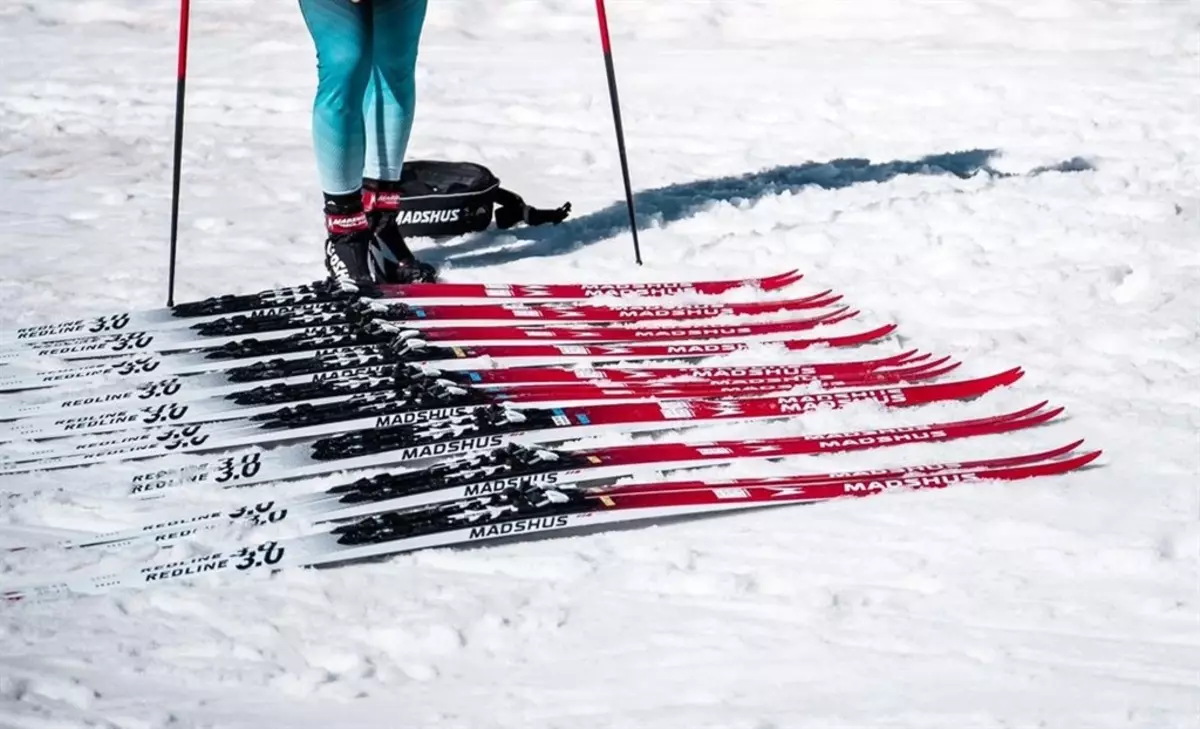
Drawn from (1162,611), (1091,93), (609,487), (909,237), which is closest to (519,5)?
(1091,93)

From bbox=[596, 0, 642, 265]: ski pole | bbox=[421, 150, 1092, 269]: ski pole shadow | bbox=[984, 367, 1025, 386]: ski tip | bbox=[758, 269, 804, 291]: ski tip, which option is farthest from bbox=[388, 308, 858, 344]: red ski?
bbox=[421, 150, 1092, 269]: ski pole shadow

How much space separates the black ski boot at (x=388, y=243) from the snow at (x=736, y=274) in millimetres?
256

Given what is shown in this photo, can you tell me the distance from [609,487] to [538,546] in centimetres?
33

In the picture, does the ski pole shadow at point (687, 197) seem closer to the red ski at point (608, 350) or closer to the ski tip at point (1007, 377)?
the red ski at point (608, 350)

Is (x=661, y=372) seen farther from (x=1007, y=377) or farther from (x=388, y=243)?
(x=388, y=243)

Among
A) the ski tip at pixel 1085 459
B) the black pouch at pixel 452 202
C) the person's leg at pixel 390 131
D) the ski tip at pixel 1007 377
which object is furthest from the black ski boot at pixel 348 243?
the ski tip at pixel 1085 459

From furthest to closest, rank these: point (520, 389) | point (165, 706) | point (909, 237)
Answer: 1. point (909, 237)
2. point (520, 389)
3. point (165, 706)

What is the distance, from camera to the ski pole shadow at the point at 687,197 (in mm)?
6383


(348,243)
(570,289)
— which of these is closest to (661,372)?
(570,289)

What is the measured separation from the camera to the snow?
313 cm

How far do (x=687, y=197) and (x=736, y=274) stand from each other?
1.22m

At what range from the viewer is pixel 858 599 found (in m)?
3.43

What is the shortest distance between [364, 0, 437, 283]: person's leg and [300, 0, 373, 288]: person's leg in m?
0.12

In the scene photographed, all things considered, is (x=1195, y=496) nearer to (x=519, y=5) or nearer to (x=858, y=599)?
(x=858, y=599)
